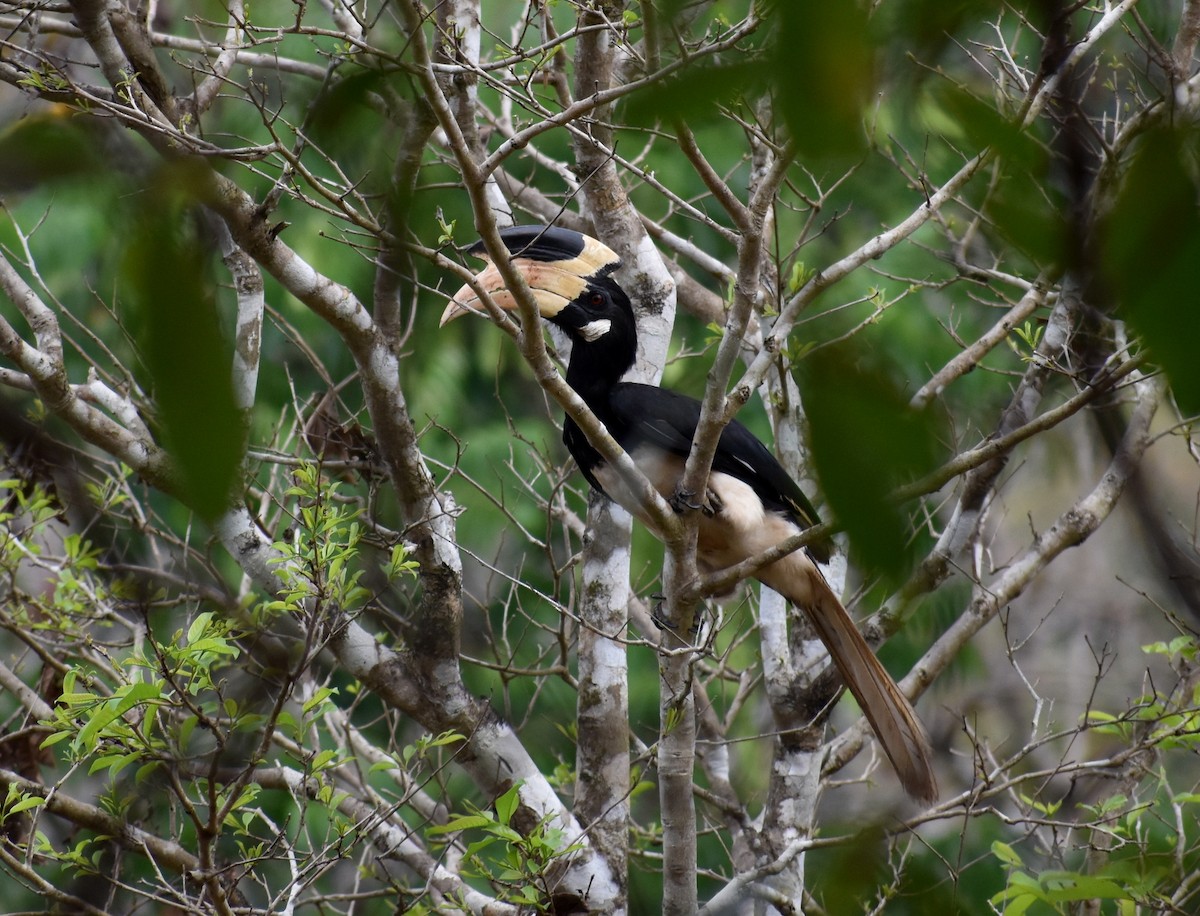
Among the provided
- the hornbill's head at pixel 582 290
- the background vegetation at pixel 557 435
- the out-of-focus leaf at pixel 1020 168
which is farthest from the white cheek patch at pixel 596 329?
the out-of-focus leaf at pixel 1020 168

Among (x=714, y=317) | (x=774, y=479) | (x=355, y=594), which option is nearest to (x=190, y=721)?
(x=355, y=594)

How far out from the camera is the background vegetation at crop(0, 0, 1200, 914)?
405 millimetres

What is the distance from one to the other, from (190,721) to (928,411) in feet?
6.44

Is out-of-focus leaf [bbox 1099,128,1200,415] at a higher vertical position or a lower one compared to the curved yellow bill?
lower

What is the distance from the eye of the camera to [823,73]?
39cm

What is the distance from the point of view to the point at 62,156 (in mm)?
393

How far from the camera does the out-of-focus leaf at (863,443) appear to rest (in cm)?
40

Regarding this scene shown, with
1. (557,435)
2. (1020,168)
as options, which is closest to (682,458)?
(557,435)

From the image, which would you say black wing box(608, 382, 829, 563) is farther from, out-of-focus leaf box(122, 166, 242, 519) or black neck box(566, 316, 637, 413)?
out-of-focus leaf box(122, 166, 242, 519)

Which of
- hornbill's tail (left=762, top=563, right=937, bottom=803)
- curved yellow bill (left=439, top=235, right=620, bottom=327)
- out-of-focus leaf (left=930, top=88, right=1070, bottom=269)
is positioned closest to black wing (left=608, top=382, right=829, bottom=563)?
hornbill's tail (left=762, top=563, right=937, bottom=803)

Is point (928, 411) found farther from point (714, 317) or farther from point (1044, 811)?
point (714, 317)

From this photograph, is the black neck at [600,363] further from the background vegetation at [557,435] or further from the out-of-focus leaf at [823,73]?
the out-of-focus leaf at [823,73]

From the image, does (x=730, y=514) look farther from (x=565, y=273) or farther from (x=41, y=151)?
(x=41, y=151)

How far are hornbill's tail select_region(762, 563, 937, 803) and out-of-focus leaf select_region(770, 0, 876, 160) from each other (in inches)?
116
